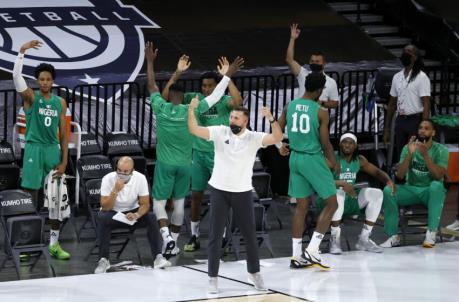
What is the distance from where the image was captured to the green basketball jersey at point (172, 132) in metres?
12.5

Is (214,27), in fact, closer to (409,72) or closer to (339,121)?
(339,121)

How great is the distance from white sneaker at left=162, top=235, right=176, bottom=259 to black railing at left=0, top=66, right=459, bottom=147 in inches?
140

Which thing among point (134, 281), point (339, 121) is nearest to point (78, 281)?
point (134, 281)

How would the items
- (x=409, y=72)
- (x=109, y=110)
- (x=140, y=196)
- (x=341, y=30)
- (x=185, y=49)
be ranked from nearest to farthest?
1. (x=140, y=196)
2. (x=409, y=72)
3. (x=109, y=110)
4. (x=185, y=49)
5. (x=341, y=30)

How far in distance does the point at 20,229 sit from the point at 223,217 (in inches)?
85.7

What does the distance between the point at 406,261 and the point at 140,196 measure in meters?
2.83

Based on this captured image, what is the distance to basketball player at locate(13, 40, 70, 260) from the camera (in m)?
12.6

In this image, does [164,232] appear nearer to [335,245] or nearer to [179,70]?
[179,70]

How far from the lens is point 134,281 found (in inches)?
450

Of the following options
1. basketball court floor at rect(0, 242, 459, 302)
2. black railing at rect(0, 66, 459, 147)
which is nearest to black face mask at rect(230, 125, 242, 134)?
basketball court floor at rect(0, 242, 459, 302)

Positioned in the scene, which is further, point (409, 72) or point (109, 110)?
point (109, 110)

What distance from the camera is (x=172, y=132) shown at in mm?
12555

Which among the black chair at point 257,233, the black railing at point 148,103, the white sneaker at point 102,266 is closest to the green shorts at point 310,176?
the black chair at point 257,233

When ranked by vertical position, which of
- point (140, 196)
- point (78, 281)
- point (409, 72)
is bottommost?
point (78, 281)
